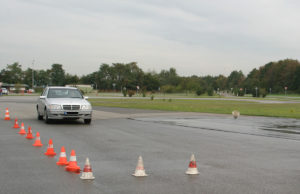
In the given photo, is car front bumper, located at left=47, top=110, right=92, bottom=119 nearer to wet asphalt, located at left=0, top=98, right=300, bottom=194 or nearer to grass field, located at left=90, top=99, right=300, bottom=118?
wet asphalt, located at left=0, top=98, right=300, bottom=194

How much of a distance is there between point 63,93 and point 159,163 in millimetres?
11742

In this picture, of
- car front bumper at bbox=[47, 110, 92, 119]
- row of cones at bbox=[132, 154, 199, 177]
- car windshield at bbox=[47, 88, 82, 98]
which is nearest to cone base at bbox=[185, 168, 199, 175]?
row of cones at bbox=[132, 154, 199, 177]

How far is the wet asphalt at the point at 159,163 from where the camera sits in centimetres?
611

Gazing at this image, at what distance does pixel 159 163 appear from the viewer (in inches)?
324

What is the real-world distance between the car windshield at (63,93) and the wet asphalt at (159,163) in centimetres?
519

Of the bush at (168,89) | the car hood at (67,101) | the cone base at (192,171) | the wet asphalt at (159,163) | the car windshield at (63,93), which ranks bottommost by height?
the wet asphalt at (159,163)

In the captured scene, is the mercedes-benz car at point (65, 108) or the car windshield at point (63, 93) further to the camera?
the car windshield at point (63, 93)

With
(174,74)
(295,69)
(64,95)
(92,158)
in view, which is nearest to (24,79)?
(174,74)

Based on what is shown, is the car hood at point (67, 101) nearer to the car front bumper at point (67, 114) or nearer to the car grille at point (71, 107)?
the car grille at point (71, 107)

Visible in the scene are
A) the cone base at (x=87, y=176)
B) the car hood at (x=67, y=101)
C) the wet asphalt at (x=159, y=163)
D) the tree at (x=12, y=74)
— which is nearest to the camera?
the wet asphalt at (x=159, y=163)

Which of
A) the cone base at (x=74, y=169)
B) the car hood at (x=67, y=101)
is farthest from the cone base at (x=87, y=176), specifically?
the car hood at (x=67, y=101)

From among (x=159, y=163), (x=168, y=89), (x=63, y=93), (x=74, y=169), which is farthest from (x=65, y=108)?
(x=168, y=89)

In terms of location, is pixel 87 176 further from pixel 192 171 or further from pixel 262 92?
pixel 262 92

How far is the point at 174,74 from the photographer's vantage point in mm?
181375
